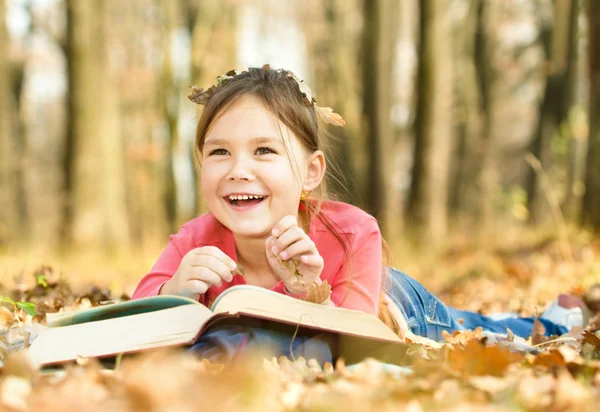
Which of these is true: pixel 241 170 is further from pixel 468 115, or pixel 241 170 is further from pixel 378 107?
pixel 468 115

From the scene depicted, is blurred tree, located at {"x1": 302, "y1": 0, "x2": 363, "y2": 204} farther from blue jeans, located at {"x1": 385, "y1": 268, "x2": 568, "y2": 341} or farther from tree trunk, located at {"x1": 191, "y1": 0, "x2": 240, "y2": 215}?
blue jeans, located at {"x1": 385, "y1": 268, "x2": 568, "y2": 341}

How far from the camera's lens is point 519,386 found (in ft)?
5.52

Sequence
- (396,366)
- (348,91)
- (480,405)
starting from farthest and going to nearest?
(348,91), (396,366), (480,405)

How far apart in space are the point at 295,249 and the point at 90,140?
692cm

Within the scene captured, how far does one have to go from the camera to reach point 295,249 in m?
2.36

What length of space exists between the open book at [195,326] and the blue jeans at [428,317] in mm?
1092

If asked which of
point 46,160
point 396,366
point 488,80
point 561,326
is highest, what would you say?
point 488,80

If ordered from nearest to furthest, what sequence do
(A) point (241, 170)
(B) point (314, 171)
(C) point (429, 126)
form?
(A) point (241, 170)
(B) point (314, 171)
(C) point (429, 126)

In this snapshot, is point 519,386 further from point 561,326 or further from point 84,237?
point 84,237

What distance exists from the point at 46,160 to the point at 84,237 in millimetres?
26261

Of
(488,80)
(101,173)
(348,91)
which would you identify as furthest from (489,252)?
(348,91)

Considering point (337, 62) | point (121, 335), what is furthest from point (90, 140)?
A: point (337, 62)

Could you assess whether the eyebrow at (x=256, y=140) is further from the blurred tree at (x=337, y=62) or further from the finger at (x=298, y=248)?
the blurred tree at (x=337, y=62)

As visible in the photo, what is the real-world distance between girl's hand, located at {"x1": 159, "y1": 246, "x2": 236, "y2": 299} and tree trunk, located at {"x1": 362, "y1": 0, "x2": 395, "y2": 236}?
7765 mm
